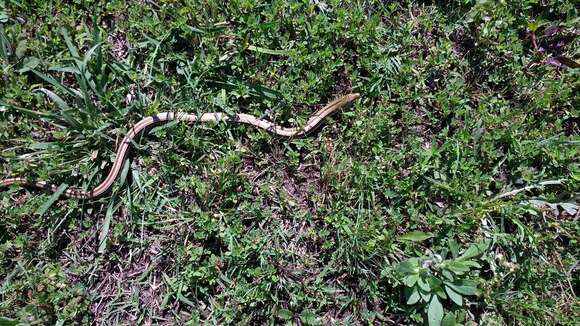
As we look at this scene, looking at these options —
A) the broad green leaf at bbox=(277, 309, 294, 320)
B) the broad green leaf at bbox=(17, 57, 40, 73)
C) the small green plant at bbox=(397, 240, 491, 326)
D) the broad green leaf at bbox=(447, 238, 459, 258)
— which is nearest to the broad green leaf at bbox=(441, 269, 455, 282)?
the small green plant at bbox=(397, 240, 491, 326)

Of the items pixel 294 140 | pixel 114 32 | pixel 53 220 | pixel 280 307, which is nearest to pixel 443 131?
pixel 294 140

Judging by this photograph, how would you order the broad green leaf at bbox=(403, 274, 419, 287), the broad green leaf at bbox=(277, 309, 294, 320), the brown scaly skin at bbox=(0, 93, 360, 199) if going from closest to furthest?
the broad green leaf at bbox=(403, 274, 419, 287), the broad green leaf at bbox=(277, 309, 294, 320), the brown scaly skin at bbox=(0, 93, 360, 199)

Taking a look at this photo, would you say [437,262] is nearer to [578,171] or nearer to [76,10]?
[578,171]

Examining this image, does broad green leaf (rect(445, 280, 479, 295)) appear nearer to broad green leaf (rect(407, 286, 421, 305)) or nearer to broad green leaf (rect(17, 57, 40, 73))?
broad green leaf (rect(407, 286, 421, 305))

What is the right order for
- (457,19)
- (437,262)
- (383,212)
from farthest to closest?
(457,19) < (383,212) < (437,262)

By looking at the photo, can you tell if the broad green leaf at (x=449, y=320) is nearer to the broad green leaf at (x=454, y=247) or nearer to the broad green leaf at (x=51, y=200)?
the broad green leaf at (x=454, y=247)
